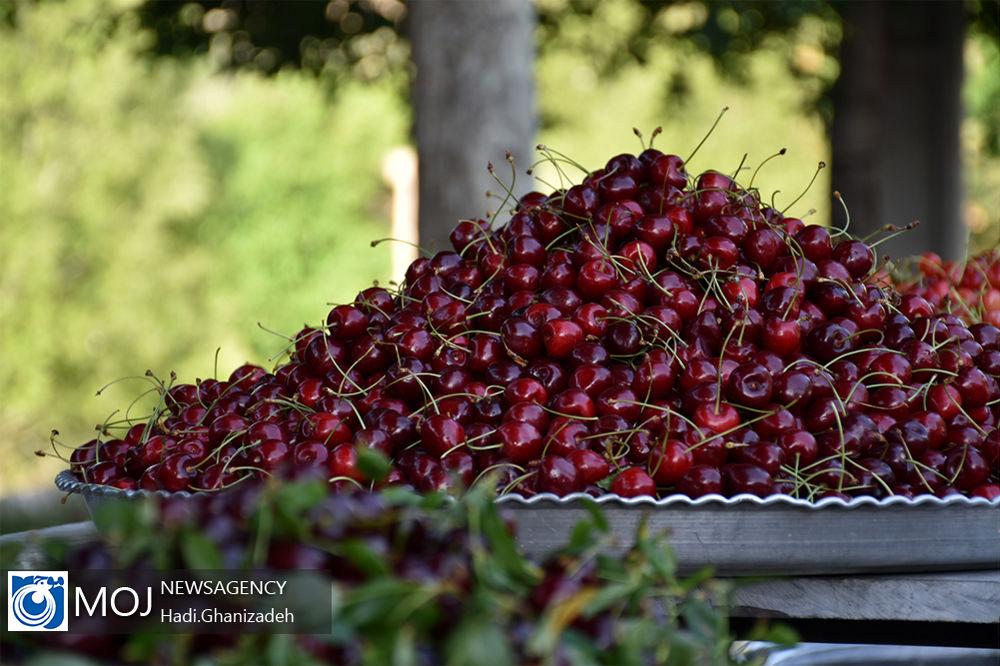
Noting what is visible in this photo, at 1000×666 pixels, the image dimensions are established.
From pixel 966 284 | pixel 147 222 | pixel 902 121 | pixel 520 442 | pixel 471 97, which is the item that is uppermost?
pixel 147 222

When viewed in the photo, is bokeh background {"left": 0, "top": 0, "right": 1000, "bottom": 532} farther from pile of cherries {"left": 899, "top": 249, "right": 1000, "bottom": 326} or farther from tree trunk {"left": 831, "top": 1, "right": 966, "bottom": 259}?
pile of cherries {"left": 899, "top": 249, "right": 1000, "bottom": 326}

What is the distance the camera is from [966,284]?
7.47ft

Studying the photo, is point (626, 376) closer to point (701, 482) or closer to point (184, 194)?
point (701, 482)

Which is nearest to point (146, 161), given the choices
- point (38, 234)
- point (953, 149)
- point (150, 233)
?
point (150, 233)

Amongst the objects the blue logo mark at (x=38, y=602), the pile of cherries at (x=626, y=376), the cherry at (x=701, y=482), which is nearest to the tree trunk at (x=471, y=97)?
the pile of cherries at (x=626, y=376)

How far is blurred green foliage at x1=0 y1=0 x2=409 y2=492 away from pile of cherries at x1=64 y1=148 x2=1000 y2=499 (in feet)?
29.5

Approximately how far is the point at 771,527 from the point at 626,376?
0.95 feet

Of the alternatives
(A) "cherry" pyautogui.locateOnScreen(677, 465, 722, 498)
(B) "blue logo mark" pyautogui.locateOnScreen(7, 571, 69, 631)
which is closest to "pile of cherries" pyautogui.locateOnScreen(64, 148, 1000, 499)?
(A) "cherry" pyautogui.locateOnScreen(677, 465, 722, 498)

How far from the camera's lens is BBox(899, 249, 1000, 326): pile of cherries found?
2.05 metres

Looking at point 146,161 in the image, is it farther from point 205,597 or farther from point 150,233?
point 205,597

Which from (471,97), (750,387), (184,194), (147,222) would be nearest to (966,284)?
(750,387)

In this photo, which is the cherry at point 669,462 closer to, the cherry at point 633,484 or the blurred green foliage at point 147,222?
the cherry at point 633,484

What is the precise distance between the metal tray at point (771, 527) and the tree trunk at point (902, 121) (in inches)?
162

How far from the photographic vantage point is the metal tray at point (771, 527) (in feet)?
3.60
